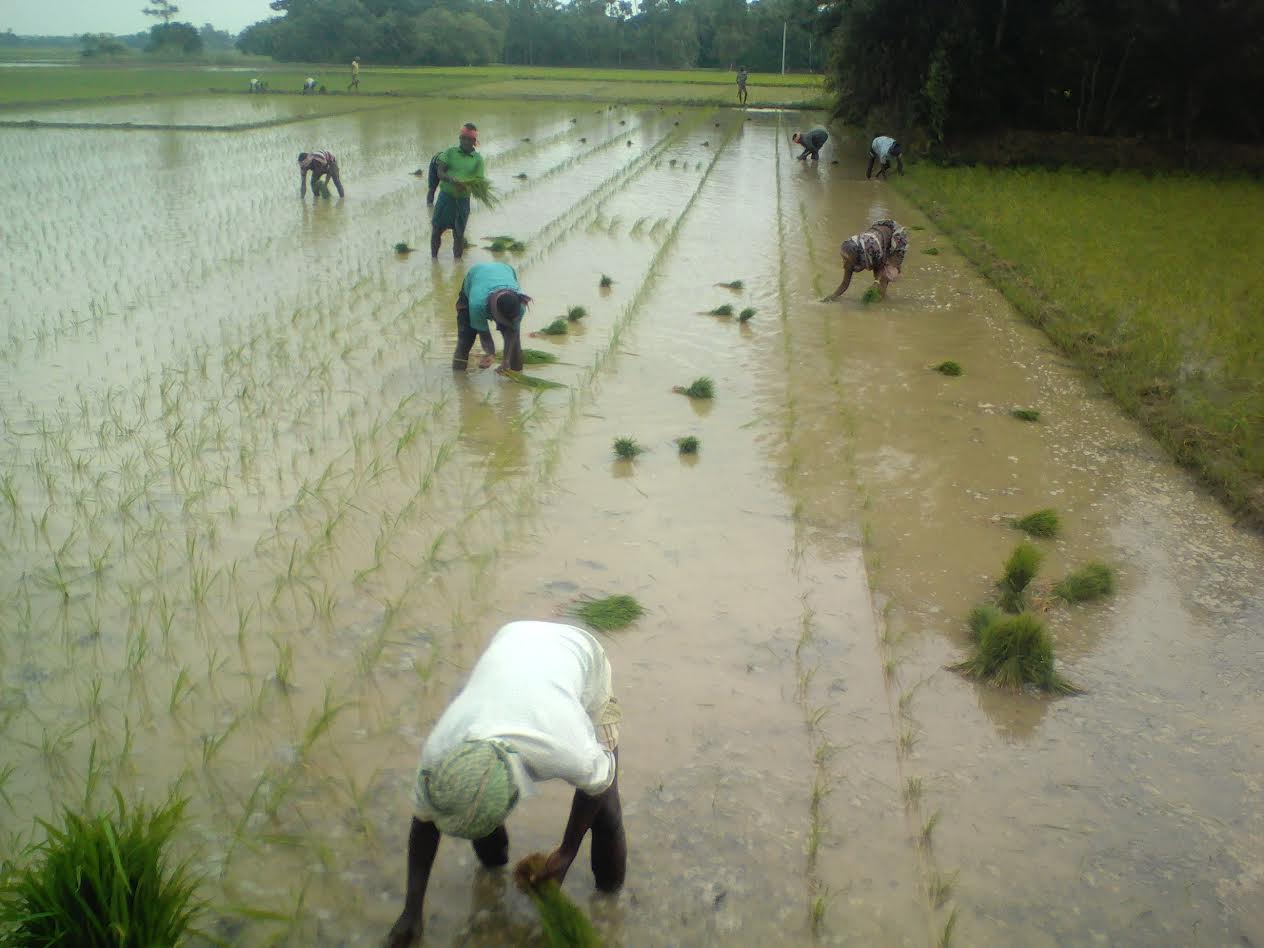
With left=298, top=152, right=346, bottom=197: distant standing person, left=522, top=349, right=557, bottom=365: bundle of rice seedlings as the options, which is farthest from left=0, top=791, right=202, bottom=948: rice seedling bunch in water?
left=298, top=152, right=346, bottom=197: distant standing person

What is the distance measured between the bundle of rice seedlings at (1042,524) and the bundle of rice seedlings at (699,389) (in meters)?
2.13

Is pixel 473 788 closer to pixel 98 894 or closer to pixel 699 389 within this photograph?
pixel 98 894

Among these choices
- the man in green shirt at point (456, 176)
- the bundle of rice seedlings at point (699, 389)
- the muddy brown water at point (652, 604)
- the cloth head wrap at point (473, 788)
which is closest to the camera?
the cloth head wrap at point (473, 788)

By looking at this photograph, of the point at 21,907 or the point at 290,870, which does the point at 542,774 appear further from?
the point at 21,907

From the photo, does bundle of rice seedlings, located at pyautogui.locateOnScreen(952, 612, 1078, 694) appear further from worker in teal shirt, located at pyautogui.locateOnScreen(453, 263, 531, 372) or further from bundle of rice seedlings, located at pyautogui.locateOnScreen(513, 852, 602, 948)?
worker in teal shirt, located at pyautogui.locateOnScreen(453, 263, 531, 372)

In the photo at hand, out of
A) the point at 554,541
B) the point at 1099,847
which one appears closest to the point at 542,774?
the point at 1099,847

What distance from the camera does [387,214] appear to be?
1186 centimetres

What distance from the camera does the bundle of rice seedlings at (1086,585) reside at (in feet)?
13.2

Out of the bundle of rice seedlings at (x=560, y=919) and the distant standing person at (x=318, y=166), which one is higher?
the distant standing person at (x=318, y=166)

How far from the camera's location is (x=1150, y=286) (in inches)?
338

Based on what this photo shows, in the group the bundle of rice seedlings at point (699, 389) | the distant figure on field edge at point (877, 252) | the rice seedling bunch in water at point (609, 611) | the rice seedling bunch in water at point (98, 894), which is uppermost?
the distant figure on field edge at point (877, 252)

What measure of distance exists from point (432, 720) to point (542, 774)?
1196mm

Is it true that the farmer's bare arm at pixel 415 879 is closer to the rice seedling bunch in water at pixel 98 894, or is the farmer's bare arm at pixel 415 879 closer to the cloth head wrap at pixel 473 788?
the cloth head wrap at pixel 473 788

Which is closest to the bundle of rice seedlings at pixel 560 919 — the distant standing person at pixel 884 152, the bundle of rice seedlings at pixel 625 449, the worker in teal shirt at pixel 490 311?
the bundle of rice seedlings at pixel 625 449
